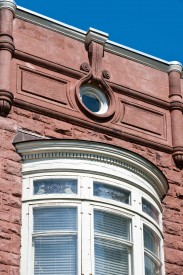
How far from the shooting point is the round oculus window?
62.0ft

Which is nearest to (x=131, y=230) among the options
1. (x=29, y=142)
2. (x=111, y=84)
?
(x=29, y=142)

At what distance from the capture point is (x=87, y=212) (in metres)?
16.2

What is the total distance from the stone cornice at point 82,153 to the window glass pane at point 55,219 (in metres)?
1.15

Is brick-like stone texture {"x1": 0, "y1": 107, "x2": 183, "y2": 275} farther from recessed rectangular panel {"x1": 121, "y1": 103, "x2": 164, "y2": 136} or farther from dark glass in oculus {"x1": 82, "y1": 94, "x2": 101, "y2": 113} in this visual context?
dark glass in oculus {"x1": 82, "y1": 94, "x2": 101, "y2": 113}

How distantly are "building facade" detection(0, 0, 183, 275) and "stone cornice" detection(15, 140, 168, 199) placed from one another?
0.06ft

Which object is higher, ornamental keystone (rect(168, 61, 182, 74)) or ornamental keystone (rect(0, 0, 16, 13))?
ornamental keystone (rect(0, 0, 16, 13))

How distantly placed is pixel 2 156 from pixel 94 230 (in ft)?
7.63

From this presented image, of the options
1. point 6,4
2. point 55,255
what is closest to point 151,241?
point 55,255

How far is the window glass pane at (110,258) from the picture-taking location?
15.9 meters

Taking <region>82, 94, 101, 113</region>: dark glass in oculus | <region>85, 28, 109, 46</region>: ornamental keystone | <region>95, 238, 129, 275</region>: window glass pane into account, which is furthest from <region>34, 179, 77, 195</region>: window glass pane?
<region>85, 28, 109, 46</region>: ornamental keystone

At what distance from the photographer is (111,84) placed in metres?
19.3

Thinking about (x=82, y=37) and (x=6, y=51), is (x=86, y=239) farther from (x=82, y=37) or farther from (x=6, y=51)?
(x=82, y=37)

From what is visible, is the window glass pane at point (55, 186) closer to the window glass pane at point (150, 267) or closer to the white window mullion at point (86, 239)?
the white window mullion at point (86, 239)

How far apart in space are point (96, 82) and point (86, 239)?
14.3 ft
